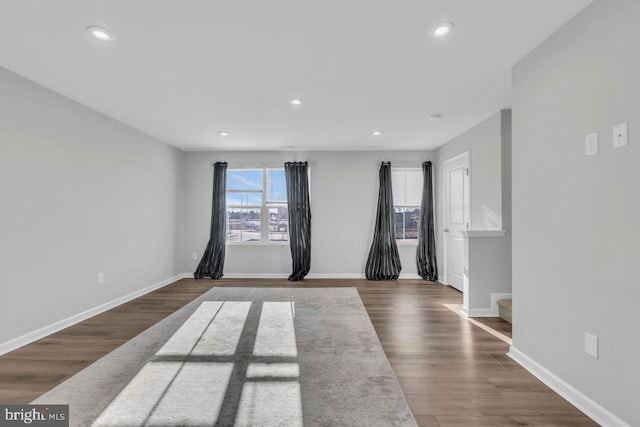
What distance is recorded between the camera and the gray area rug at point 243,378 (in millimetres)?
1831

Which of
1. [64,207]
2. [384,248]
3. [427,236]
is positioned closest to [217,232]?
[64,207]

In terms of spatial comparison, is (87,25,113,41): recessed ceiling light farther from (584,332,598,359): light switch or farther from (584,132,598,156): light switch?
(584,332,598,359): light switch

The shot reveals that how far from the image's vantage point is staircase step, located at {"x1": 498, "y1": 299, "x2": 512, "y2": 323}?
3.57 metres

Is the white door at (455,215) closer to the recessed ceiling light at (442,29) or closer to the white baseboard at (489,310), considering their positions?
the white baseboard at (489,310)

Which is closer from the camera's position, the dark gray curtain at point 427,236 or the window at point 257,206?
the dark gray curtain at point 427,236

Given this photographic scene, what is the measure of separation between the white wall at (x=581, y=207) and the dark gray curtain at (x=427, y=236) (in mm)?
3251

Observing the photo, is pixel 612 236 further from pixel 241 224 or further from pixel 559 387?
pixel 241 224

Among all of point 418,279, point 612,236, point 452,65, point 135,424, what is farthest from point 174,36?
point 418,279

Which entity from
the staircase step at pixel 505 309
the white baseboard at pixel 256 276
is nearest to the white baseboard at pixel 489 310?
the staircase step at pixel 505 309

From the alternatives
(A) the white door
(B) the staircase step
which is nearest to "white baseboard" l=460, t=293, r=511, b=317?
(B) the staircase step

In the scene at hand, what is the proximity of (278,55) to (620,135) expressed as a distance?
2.32m

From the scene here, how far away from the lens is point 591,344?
1.88 m

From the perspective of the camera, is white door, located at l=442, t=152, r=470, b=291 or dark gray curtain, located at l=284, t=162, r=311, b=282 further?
dark gray curtain, located at l=284, t=162, r=311, b=282

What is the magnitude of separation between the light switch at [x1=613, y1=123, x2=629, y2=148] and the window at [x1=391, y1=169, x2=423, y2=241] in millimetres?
4413
